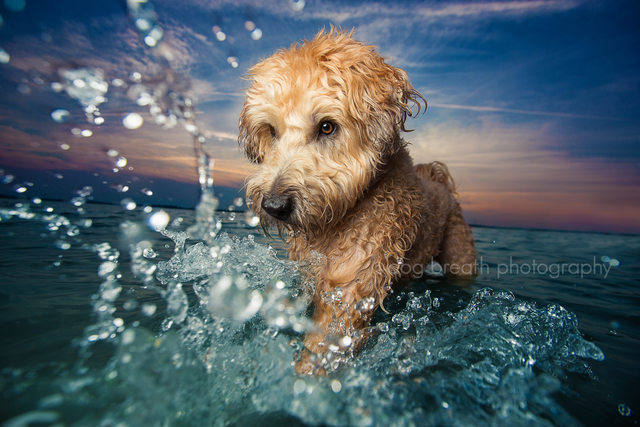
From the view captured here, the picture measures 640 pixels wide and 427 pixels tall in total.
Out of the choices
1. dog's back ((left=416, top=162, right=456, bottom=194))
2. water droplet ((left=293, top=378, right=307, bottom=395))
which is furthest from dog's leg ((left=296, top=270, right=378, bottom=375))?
dog's back ((left=416, top=162, right=456, bottom=194))

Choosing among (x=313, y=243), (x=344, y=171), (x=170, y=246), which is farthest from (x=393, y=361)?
(x=170, y=246)

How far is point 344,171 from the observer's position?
94.4 inches

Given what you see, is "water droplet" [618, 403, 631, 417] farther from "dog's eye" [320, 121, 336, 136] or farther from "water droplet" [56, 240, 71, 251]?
"water droplet" [56, 240, 71, 251]

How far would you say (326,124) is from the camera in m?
2.46

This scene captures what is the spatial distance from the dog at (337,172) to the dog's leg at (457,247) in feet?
7.46

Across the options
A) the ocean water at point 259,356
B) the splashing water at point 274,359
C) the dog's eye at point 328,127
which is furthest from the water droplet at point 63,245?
the dog's eye at point 328,127

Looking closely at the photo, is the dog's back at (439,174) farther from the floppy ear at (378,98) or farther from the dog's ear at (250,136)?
the dog's ear at (250,136)

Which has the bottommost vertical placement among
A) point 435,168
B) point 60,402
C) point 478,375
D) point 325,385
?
point 60,402

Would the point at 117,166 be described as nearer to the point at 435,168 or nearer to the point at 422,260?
the point at 422,260

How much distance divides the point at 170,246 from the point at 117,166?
3.56 metres

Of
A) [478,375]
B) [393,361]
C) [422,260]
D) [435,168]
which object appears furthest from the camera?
[435,168]

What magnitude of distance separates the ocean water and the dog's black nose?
443 millimetres

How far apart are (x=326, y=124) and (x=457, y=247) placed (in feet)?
10.6

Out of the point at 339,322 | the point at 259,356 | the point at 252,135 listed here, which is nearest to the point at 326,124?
the point at 252,135
